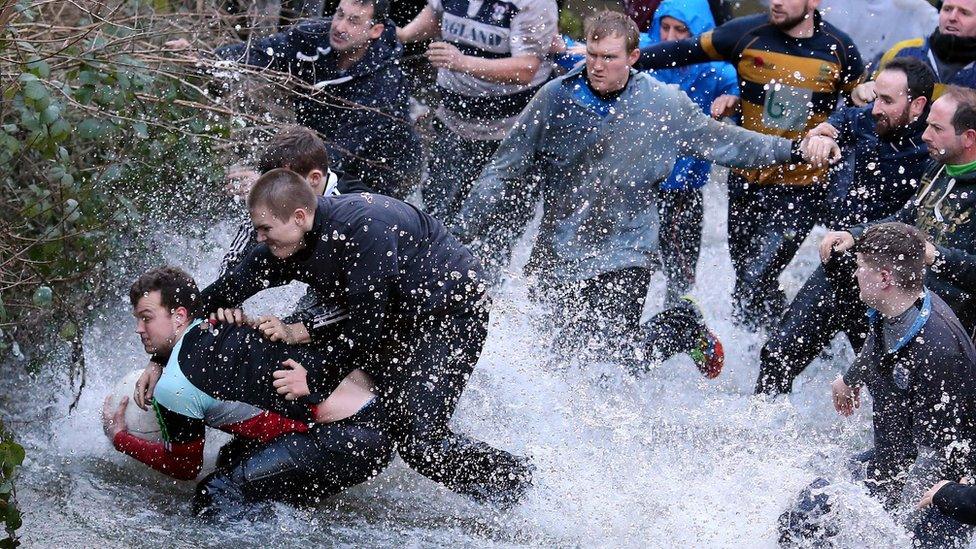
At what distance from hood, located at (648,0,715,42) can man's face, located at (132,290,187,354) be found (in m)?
3.83

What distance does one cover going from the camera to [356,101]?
781 cm

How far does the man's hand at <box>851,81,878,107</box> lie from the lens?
23.4 feet

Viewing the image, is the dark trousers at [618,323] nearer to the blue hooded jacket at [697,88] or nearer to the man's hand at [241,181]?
the blue hooded jacket at [697,88]

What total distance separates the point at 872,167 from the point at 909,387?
6.32ft

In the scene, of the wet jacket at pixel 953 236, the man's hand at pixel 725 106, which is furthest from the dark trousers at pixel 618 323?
the wet jacket at pixel 953 236

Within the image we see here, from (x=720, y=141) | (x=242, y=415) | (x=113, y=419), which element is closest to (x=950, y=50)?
(x=720, y=141)

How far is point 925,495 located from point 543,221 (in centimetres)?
264

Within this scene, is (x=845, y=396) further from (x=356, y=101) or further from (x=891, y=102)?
(x=356, y=101)

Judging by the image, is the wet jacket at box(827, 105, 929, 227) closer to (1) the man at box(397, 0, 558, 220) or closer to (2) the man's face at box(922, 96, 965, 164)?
(2) the man's face at box(922, 96, 965, 164)

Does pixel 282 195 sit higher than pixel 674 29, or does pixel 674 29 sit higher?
pixel 282 195

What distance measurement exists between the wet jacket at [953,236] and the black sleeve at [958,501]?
1.28 m

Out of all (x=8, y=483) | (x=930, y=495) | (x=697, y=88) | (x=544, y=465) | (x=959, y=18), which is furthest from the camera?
(x=697, y=88)

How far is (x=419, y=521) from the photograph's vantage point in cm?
605

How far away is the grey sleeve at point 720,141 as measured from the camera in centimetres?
669
